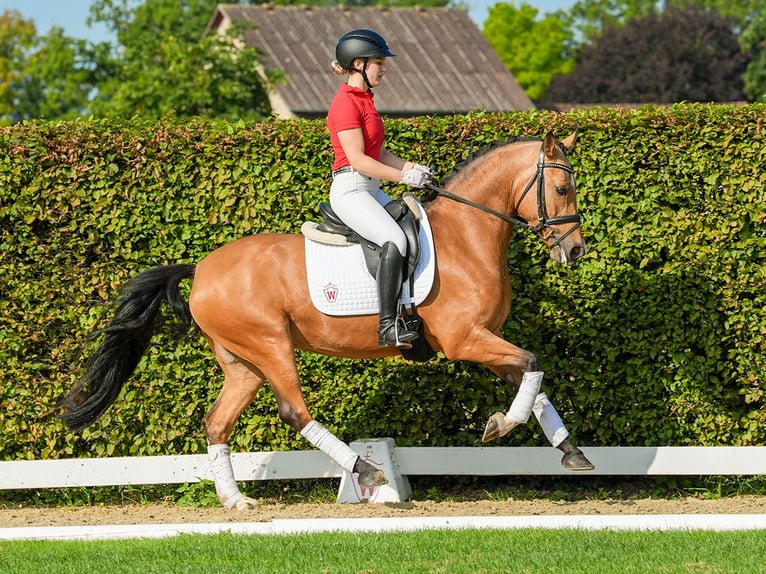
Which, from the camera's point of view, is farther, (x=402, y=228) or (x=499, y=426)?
(x=402, y=228)

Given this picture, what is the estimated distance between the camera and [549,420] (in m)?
7.43

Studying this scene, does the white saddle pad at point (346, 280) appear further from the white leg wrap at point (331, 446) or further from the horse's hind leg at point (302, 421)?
the white leg wrap at point (331, 446)

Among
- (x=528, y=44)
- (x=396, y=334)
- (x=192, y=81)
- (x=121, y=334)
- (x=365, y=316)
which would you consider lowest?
(x=396, y=334)

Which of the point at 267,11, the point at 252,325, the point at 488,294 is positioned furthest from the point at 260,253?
the point at 267,11

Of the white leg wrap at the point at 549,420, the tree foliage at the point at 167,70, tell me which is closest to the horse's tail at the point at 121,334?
the white leg wrap at the point at 549,420

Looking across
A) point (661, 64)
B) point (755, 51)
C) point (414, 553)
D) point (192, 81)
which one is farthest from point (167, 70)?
point (755, 51)

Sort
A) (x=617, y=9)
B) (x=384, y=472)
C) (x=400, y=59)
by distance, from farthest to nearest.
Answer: (x=617, y=9), (x=400, y=59), (x=384, y=472)

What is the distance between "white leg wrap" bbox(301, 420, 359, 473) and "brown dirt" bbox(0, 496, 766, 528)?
472 millimetres

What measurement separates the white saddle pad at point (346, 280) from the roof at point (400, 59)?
29782 millimetres

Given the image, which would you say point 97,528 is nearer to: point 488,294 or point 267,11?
point 488,294

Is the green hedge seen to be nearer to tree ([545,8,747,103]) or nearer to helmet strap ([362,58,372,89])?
helmet strap ([362,58,372,89])

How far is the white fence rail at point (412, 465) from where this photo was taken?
8.26 m

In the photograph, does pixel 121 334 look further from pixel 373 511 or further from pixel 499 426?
pixel 499 426

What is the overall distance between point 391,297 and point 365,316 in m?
0.30
